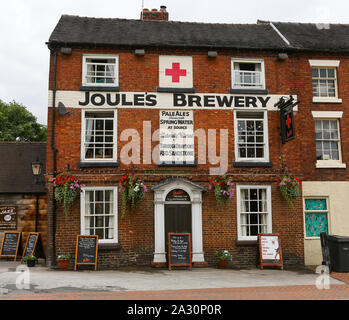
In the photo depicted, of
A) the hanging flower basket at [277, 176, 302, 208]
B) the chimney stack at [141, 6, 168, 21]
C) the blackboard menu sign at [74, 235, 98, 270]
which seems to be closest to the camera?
the blackboard menu sign at [74, 235, 98, 270]

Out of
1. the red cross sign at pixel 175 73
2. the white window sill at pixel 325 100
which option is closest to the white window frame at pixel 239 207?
the white window sill at pixel 325 100

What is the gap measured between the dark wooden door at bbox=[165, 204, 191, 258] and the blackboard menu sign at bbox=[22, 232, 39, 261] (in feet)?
17.0

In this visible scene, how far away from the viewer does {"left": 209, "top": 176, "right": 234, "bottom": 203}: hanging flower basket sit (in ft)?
42.9

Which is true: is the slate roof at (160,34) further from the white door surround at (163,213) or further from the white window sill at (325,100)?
the white door surround at (163,213)

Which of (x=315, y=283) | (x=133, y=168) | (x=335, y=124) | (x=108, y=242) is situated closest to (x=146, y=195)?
(x=133, y=168)

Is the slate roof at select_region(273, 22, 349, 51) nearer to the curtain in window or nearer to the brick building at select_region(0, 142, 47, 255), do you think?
the curtain in window

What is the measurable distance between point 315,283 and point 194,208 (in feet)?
15.2

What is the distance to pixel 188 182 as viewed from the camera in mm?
13125

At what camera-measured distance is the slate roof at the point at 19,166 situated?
52.1 feet

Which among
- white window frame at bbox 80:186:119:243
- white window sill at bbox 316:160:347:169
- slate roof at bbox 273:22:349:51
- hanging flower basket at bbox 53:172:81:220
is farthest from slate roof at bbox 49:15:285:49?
white window frame at bbox 80:186:119:243

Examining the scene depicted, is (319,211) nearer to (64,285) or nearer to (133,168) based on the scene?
(133,168)

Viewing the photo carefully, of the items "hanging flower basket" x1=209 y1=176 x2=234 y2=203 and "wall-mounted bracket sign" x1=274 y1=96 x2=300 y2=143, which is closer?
"wall-mounted bracket sign" x1=274 y1=96 x2=300 y2=143

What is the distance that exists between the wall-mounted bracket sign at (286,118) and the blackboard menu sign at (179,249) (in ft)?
16.0

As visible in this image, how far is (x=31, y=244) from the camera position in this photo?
14430mm
